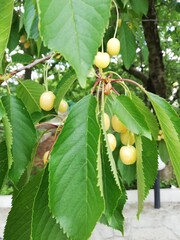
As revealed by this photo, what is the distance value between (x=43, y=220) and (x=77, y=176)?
106mm

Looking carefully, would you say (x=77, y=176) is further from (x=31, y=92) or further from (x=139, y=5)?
(x=139, y=5)

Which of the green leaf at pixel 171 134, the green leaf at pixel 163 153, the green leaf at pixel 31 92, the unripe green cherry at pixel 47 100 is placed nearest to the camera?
the green leaf at pixel 171 134

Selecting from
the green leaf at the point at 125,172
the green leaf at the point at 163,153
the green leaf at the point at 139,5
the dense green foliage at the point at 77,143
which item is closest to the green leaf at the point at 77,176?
the dense green foliage at the point at 77,143

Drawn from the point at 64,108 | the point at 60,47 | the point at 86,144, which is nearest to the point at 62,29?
the point at 60,47

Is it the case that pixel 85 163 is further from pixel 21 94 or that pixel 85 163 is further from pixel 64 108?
pixel 21 94

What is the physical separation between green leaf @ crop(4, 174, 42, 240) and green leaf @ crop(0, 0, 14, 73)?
24cm

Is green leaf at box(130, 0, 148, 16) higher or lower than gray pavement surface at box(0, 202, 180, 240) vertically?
higher

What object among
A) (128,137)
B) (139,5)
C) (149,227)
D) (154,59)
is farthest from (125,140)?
(154,59)

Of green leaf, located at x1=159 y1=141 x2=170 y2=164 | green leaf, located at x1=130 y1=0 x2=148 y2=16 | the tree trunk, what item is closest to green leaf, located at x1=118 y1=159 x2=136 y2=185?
green leaf, located at x1=130 y1=0 x2=148 y2=16

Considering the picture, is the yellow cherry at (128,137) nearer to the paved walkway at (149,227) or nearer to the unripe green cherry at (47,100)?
the unripe green cherry at (47,100)

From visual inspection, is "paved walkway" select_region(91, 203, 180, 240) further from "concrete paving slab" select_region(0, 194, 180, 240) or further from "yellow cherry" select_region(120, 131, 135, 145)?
"yellow cherry" select_region(120, 131, 135, 145)

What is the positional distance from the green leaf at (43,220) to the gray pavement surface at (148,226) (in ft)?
7.81

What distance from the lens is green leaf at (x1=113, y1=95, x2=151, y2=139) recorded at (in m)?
0.56

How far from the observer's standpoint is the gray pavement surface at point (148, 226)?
9.44ft
